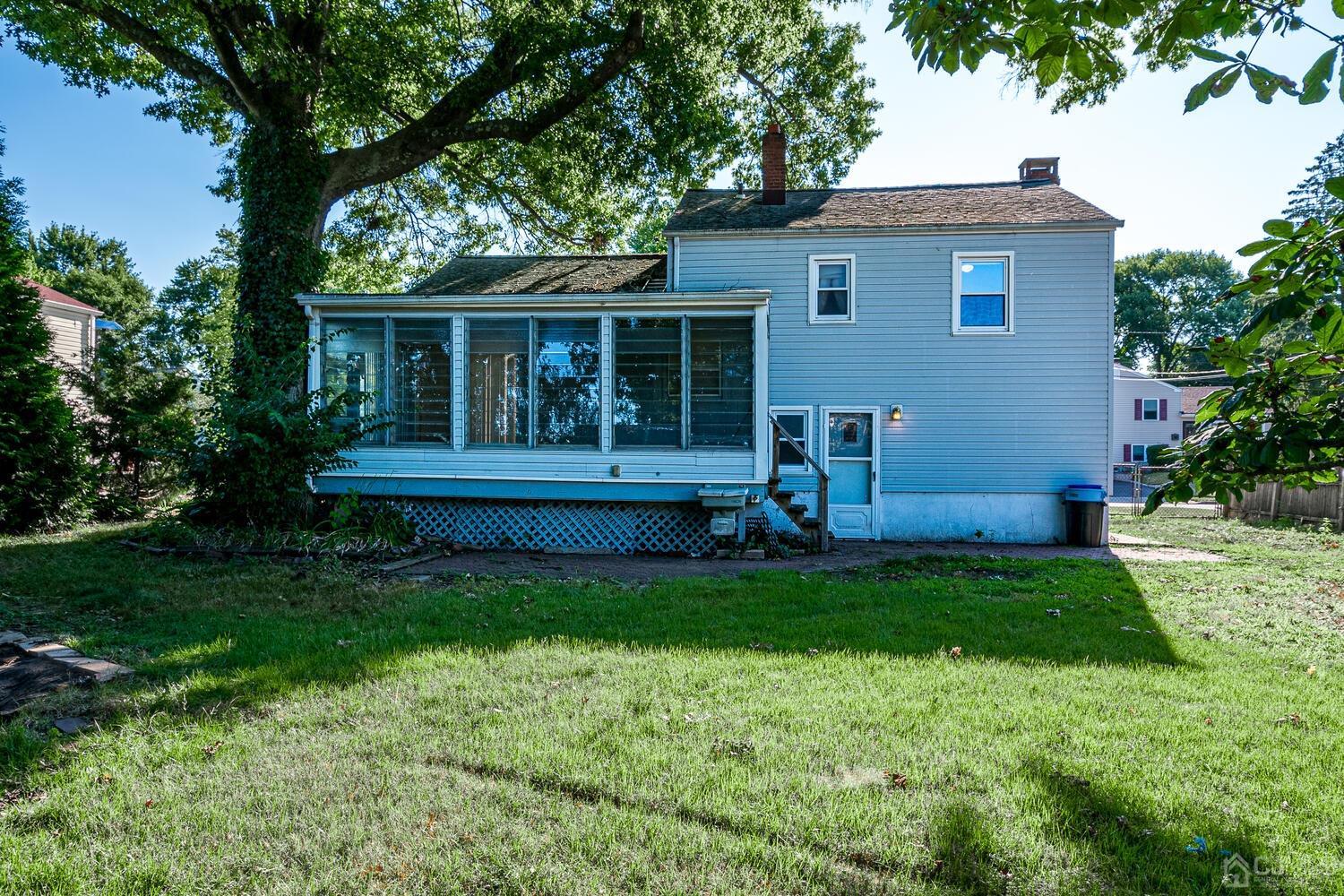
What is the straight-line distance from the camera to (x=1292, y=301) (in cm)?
137

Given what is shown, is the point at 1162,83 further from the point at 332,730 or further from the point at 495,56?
the point at 332,730


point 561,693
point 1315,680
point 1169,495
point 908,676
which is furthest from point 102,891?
point 1315,680

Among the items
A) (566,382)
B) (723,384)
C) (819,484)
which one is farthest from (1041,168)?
(566,382)

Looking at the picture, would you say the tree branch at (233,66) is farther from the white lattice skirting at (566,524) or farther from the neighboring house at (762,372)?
the white lattice skirting at (566,524)

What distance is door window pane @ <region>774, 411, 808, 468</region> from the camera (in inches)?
494

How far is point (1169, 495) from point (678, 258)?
1188 centimetres

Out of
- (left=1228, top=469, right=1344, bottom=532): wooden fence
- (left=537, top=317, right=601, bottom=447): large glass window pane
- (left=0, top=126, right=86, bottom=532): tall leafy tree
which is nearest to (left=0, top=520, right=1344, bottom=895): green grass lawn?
(left=537, top=317, right=601, bottom=447): large glass window pane

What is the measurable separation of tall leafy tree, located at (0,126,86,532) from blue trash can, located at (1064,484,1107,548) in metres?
16.1

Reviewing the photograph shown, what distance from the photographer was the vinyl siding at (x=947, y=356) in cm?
1215

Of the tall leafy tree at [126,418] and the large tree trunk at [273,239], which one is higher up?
the large tree trunk at [273,239]

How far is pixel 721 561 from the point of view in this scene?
32.3ft

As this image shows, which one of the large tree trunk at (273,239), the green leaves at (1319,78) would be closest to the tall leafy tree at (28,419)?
the large tree trunk at (273,239)

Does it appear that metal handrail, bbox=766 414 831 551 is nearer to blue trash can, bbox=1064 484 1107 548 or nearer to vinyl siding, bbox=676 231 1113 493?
vinyl siding, bbox=676 231 1113 493

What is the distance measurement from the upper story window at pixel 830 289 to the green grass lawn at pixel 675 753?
24.3 ft
